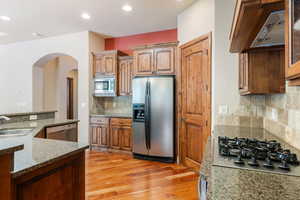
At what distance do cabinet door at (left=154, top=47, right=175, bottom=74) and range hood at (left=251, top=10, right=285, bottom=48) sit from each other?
7.49ft

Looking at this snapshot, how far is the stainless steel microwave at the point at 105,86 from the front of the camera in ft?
15.3

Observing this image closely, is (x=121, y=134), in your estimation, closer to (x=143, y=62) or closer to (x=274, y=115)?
(x=143, y=62)

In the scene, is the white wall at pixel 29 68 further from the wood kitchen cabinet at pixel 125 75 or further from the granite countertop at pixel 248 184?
the granite countertop at pixel 248 184

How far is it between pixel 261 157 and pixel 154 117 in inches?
106

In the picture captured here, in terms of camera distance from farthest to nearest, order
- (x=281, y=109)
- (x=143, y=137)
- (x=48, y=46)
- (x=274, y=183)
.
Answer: (x=48, y=46), (x=143, y=137), (x=281, y=109), (x=274, y=183)

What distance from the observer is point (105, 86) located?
185 inches

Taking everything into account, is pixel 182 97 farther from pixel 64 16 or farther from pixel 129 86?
pixel 64 16

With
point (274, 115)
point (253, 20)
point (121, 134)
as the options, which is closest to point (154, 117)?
point (121, 134)

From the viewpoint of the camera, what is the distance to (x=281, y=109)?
5.60ft

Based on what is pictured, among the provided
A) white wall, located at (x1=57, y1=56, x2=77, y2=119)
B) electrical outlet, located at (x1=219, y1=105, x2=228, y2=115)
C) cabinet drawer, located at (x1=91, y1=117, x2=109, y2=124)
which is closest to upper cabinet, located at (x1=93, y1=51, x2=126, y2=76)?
cabinet drawer, located at (x1=91, y1=117, x2=109, y2=124)

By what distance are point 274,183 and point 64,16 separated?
Answer: 14.6 feet

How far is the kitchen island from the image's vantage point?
1.04 metres

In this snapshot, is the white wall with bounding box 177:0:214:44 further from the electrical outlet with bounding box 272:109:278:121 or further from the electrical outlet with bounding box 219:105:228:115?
the electrical outlet with bounding box 272:109:278:121

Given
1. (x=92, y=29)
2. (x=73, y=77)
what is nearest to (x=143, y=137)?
(x=92, y=29)
